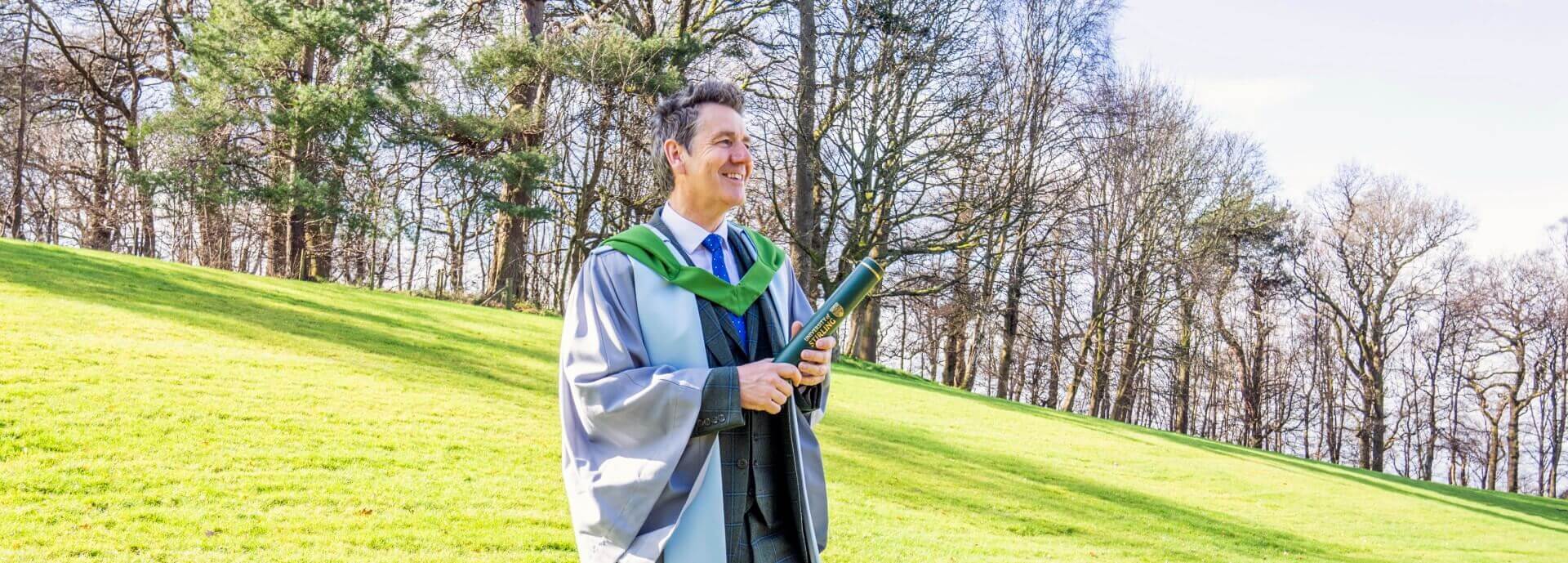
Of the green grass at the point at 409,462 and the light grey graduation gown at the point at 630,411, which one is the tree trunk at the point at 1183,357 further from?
the light grey graduation gown at the point at 630,411

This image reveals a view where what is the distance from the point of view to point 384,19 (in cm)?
1945

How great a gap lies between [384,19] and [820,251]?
9.77 metres

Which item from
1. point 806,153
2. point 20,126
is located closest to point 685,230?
point 806,153

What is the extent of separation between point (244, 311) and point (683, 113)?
11093mm

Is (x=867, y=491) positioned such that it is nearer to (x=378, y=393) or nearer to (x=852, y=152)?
(x=378, y=393)

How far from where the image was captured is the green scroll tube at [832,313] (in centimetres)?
215

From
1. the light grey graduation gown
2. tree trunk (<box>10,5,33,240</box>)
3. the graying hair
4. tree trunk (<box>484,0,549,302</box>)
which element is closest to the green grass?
tree trunk (<box>484,0,549,302</box>)

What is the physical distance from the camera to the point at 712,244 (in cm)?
241

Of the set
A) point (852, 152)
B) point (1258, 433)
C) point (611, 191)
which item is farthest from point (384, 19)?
point (1258, 433)

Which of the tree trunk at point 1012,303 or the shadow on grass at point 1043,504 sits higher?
the tree trunk at point 1012,303

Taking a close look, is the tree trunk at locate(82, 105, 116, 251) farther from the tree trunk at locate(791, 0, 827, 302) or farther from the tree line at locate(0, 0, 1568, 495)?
the tree trunk at locate(791, 0, 827, 302)

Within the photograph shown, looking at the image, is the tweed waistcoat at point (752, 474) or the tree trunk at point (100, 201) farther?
the tree trunk at point (100, 201)

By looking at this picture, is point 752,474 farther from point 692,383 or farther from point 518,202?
point 518,202

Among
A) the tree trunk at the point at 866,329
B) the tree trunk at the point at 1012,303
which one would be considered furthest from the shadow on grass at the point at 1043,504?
the tree trunk at the point at 1012,303
